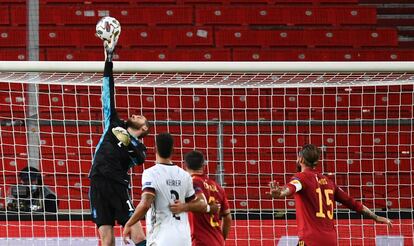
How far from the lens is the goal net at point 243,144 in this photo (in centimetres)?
1041

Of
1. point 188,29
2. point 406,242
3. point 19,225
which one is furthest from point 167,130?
point 188,29

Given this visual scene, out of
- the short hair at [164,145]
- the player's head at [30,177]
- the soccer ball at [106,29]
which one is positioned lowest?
the player's head at [30,177]

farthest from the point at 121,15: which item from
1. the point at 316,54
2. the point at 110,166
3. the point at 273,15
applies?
the point at 110,166

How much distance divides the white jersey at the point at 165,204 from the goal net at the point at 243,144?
209 cm

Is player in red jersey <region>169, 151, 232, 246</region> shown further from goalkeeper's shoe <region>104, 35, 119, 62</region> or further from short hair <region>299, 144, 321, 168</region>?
goalkeeper's shoe <region>104, 35, 119, 62</region>

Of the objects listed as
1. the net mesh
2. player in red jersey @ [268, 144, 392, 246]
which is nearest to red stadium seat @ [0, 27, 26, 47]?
the net mesh

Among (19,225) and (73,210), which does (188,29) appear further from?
(19,225)

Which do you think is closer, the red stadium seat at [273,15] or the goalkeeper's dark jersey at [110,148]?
the goalkeeper's dark jersey at [110,148]

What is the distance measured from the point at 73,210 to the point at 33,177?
793 millimetres

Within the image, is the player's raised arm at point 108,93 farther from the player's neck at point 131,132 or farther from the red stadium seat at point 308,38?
the red stadium seat at point 308,38

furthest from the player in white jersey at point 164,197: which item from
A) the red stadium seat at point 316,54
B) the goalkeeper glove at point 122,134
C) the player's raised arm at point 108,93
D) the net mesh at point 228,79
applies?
the red stadium seat at point 316,54

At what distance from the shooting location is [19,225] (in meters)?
10.6

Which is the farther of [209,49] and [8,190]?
[209,49]

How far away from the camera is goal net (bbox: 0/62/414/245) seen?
10.4 m
